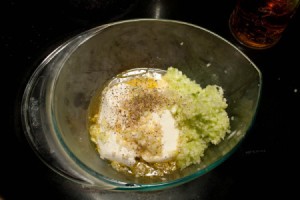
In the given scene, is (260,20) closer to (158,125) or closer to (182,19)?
(182,19)

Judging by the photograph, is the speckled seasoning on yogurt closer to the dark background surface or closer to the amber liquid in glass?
the dark background surface

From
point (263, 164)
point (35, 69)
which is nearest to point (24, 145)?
point (35, 69)

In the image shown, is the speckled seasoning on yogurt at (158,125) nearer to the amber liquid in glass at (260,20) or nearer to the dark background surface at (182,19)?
the dark background surface at (182,19)

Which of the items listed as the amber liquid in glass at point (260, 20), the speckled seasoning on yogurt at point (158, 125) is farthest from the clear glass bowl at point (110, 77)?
the amber liquid in glass at point (260, 20)

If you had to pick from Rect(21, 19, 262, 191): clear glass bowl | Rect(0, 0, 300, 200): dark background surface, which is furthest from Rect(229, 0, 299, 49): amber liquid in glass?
Rect(21, 19, 262, 191): clear glass bowl

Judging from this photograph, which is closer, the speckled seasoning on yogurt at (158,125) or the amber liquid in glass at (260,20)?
the speckled seasoning on yogurt at (158,125)

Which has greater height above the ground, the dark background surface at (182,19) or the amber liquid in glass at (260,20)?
the amber liquid in glass at (260,20)

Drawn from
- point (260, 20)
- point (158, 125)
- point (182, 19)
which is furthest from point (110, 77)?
point (260, 20)

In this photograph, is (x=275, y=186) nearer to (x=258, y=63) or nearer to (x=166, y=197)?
(x=166, y=197)
